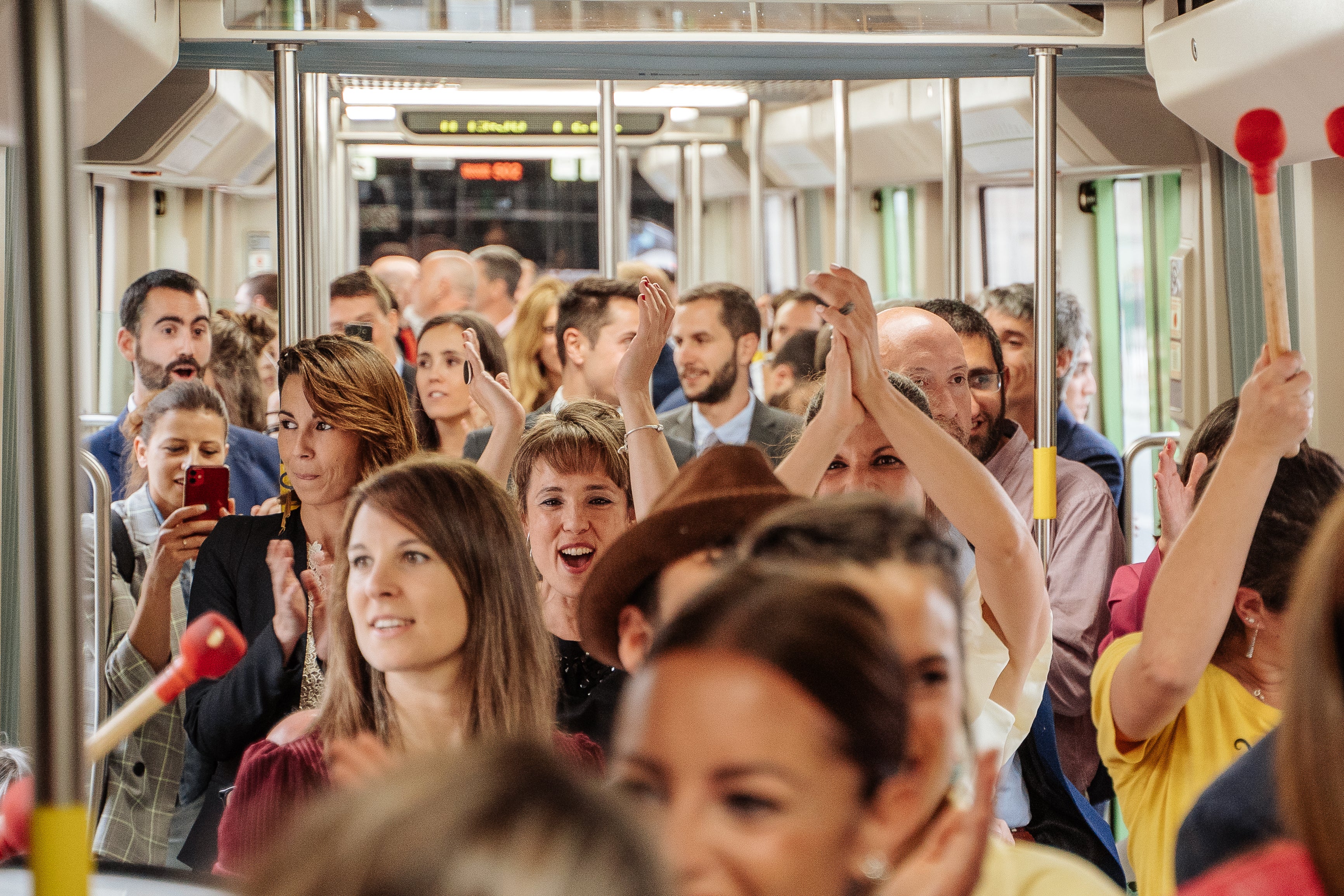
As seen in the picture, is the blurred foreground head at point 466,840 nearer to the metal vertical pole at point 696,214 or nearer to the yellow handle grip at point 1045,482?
the yellow handle grip at point 1045,482

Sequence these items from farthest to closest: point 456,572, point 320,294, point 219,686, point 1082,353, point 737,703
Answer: point 1082,353
point 320,294
point 219,686
point 456,572
point 737,703

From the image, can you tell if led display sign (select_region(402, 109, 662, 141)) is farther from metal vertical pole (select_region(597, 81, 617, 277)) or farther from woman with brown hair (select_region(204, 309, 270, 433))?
metal vertical pole (select_region(597, 81, 617, 277))

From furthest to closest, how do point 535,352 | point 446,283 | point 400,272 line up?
point 400,272, point 446,283, point 535,352

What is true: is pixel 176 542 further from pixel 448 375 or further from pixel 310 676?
pixel 448 375

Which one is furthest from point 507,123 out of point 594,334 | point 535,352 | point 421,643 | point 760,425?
point 421,643

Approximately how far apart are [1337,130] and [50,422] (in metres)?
1.21

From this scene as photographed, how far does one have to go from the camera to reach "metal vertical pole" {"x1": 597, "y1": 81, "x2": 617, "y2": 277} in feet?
11.0

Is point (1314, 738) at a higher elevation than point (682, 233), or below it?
below

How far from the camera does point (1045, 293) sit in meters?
2.57

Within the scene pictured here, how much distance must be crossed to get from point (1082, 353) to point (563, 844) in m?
4.98

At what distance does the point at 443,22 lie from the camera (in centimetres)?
243

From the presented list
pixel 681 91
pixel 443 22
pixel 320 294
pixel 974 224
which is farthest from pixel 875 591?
pixel 974 224

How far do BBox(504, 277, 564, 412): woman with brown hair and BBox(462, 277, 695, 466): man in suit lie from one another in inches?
28.4

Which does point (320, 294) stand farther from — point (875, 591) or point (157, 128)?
point (875, 591)
